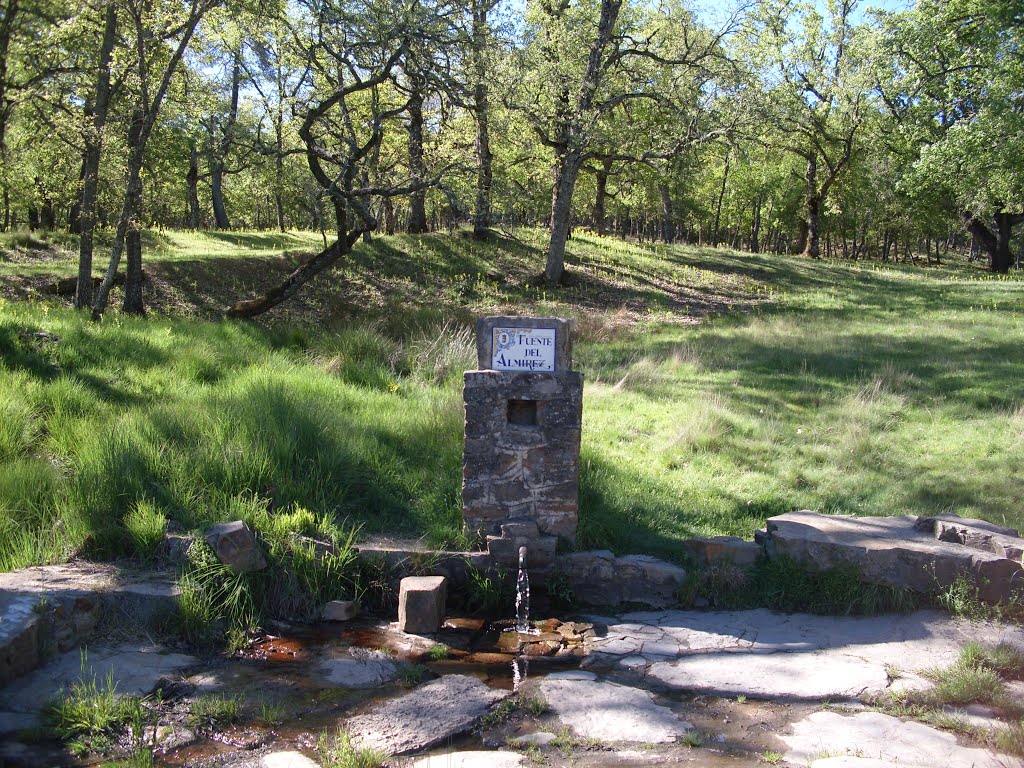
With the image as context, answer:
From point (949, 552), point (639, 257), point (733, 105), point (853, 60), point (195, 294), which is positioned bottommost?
point (949, 552)

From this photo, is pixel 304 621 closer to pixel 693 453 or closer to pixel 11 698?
pixel 11 698

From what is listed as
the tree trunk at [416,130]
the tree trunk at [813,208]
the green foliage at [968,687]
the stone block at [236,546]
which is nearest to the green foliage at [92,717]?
the stone block at [236,546]

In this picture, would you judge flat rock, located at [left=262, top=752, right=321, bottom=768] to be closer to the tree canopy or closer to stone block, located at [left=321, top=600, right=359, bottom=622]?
stone block, located at [left=321, top=600, right=359, bottom=622]

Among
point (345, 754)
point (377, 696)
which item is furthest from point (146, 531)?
point (345, 754)

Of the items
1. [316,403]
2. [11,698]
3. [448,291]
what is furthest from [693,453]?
[448,291]

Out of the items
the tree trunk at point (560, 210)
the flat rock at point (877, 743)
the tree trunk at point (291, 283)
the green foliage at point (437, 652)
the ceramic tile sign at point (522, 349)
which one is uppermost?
the tree trunk at point (560, 210)

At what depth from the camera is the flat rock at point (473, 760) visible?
3.50 meters

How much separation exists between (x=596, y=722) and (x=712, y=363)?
28.5ft

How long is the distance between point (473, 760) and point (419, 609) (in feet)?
5.75

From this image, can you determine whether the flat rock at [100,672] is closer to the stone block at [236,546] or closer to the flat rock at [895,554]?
the stone block at [236,546]

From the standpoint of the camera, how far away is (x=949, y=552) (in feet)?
17.4

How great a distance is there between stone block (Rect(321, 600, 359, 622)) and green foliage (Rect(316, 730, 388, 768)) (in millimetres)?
1671

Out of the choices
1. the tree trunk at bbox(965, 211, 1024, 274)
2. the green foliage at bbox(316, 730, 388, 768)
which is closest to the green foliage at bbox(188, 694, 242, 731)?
the green foliage at bbox(316, 730, 388, 768)

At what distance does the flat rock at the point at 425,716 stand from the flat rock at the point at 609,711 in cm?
35
